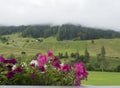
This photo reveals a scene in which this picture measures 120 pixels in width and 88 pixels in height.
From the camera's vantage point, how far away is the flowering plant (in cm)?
786

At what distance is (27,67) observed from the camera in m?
8.18

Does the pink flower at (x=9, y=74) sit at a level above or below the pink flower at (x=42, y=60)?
below

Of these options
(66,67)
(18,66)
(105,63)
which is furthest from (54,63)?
(105,63)

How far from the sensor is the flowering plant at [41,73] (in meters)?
7.86

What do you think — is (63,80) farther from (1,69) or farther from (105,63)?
(105,63)

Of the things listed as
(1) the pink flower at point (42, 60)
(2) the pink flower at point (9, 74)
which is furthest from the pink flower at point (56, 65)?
(2) the pink flower at point (9, 74)

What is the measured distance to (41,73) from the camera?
809 cm

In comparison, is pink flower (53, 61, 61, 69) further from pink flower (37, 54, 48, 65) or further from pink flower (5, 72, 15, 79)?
pink flower (5, 72, 15, 79)

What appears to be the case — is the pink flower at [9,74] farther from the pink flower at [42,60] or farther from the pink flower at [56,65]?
the pink flower at [56,65]

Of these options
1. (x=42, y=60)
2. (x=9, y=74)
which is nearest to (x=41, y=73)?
(x=42, y=60)

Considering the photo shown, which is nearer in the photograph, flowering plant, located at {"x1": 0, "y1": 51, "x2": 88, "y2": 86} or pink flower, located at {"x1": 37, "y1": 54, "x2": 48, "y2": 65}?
flowering plant, located at {"x1": 0, "y1": 51, "x2": 88, "y2": 86}

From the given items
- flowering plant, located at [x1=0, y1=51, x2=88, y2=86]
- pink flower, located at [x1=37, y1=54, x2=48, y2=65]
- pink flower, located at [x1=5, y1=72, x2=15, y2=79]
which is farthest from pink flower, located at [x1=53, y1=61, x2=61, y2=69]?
pink flower, located at [x1=5, y1=72, x2=15, y2=79]

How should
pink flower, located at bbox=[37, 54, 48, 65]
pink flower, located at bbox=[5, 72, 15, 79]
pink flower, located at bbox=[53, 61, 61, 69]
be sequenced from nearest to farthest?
pink flower, located at bbox=[5, 72, 15, 79] < pink flower, located at bbox=[37, 54, 48, 65] < pink flower, located at bbox=[53, 61, 61, 69]

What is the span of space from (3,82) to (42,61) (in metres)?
1.08
